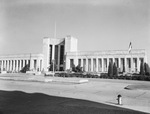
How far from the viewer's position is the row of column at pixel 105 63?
71.3 meters

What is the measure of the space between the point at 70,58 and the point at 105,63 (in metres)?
19.0

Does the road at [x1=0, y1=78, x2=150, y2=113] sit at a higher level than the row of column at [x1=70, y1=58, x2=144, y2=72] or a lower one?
lower

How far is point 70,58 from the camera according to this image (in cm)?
8581

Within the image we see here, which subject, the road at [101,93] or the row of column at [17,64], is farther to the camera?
the row of column at [17,64]

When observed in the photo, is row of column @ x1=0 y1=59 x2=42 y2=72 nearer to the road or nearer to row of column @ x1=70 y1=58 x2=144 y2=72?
row of column @ x1=70 y1=58 x2=144 y2=72

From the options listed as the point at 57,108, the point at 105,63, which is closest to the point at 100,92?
the point at 57,108

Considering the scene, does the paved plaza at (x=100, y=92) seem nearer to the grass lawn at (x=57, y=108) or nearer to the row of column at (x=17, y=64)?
the grass lawn at (x=57, y=108)

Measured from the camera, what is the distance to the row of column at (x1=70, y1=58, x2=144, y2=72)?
7130cm

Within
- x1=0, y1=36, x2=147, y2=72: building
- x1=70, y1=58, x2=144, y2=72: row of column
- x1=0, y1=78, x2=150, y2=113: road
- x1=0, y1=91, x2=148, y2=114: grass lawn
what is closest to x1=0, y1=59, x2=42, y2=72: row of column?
x1=0, y1=36, x2=147, y2=72: building

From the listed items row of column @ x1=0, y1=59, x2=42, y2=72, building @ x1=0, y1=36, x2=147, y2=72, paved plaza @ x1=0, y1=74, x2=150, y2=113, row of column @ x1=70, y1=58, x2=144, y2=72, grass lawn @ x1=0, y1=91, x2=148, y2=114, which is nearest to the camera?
grass lawn @ x1=0, y1=91, x2=148, y2=114

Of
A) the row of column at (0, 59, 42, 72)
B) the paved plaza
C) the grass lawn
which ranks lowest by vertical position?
the paved plaza

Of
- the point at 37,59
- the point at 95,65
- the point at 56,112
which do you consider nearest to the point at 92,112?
the point at 56,112

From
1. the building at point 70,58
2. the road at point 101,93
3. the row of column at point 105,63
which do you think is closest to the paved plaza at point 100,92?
the road at point 101,93

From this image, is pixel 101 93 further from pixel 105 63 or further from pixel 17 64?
pixel 17 64
